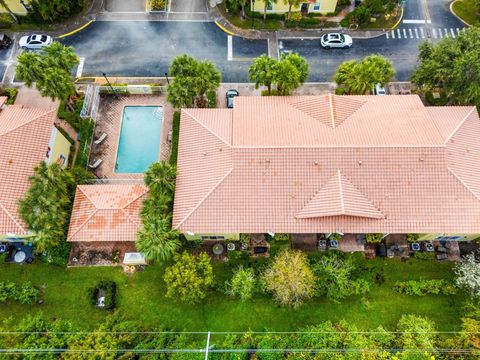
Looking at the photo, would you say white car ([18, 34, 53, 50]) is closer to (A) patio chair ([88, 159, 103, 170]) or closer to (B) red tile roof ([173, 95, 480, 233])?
(A) patio chair ([88, 159, 103, 170])

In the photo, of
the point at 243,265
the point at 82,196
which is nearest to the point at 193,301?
the point at 243,265

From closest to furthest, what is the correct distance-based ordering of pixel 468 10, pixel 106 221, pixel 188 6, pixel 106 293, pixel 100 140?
pixel 106 221
pixel 106 293
pixel 100 140
pixel 188 6
pixel 468 10

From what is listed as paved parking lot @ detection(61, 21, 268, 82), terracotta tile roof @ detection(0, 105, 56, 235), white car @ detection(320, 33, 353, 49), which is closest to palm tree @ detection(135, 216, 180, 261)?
terracotta tile roof @ detection(0, 105, 56, 235)

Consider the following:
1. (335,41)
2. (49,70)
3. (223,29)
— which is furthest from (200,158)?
(335,41)

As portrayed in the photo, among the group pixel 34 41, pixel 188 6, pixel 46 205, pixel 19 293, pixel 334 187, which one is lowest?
pixel 19 293

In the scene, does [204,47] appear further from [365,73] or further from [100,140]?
[365,73]

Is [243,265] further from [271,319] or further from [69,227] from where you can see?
[69,227]

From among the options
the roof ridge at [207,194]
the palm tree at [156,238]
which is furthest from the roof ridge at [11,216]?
the roof ridge at [207,194]

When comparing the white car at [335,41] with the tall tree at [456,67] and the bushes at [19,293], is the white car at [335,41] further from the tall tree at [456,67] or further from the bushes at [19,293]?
the bushes at [19,293]
